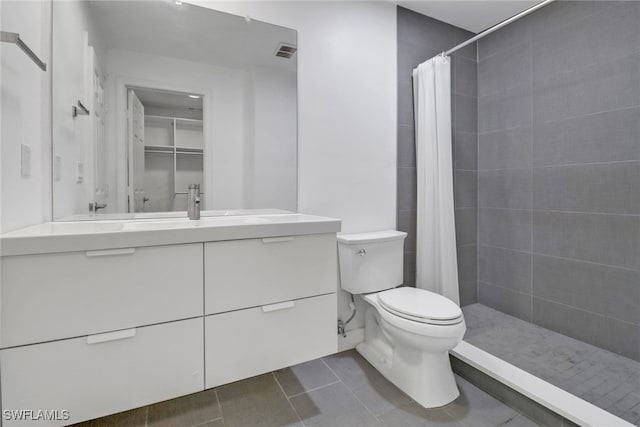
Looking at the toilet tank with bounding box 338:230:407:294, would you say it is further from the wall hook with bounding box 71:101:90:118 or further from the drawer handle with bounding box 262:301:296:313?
the wall hook with bounding box 71:101:90:118

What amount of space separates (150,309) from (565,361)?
2.13m

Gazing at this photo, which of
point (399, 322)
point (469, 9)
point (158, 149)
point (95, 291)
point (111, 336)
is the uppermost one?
point (469, 9)

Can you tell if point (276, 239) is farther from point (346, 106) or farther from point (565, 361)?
point (565, 361)

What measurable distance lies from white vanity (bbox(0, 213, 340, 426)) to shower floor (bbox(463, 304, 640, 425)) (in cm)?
120

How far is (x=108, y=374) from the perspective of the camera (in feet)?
3.18

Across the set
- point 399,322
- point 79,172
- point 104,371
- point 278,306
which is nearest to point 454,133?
point 399,322

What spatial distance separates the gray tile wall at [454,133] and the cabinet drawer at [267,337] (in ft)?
3.62

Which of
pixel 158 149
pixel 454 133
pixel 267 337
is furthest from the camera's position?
pixel 454 133

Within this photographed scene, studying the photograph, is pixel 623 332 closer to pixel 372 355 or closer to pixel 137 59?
pixel 372 355

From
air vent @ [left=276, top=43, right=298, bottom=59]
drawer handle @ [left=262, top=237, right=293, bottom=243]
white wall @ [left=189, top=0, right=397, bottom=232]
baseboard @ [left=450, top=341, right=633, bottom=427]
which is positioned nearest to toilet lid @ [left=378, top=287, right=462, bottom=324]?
baseboard @ [left=450, top=341, right=633, bottom=427]

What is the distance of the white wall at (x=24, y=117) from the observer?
993 millimetres

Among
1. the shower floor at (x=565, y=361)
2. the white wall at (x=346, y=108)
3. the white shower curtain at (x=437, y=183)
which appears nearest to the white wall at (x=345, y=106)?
the white wall at (x=346, y=108)

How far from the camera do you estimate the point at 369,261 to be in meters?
1.87

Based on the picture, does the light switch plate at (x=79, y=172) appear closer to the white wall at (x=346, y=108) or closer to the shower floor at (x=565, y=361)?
the white wall at (x=346, y=108)
